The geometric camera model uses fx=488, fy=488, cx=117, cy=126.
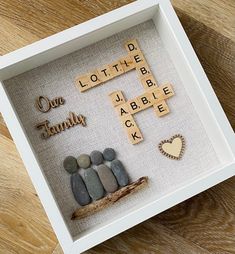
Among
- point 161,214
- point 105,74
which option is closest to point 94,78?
point 105,74

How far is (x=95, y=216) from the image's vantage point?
773mm

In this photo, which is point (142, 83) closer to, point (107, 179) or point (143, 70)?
point (143, 70)

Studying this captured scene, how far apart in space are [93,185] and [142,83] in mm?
182

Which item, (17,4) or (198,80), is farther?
(17,4)

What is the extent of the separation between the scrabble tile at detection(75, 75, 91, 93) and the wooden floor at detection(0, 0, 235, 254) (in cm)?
11

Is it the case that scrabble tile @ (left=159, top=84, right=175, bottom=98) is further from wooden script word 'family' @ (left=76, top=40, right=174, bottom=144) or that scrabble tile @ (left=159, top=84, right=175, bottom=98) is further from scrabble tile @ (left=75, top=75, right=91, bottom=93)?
scrabble tile @ (left=75, top=75, right=91, bottom=93)

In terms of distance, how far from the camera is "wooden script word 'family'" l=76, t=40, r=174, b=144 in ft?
2.57

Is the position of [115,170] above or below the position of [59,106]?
below

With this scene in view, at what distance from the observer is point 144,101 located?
2.59ft

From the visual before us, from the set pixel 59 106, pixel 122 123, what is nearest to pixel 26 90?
pixel 59 106

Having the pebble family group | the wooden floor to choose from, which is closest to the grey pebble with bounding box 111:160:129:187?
the pebble family group

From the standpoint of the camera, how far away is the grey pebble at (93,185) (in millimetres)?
768

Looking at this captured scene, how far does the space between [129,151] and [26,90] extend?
0.19m

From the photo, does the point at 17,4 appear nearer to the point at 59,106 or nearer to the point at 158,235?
the point at 59,106
